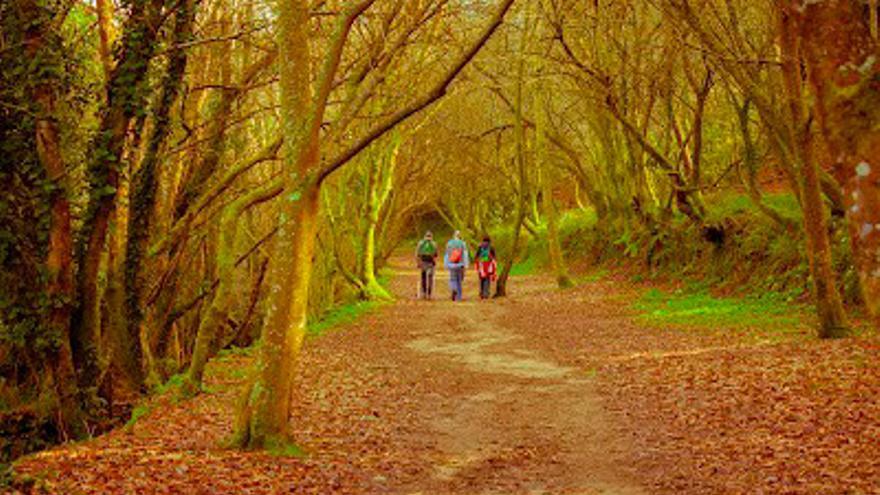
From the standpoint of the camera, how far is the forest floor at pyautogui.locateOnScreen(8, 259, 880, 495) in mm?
7387

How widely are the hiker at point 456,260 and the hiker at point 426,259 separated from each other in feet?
1.89

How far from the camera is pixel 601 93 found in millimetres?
23266

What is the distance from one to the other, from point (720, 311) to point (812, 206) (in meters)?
6.61

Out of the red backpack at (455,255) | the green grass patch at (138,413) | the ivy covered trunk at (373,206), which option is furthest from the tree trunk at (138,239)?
the ivy covered trunk at (373,206)

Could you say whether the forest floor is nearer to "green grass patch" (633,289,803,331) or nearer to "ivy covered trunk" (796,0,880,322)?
"green grass patch" (633,289,803,331)

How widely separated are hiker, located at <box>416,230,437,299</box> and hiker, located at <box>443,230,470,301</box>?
575 millimetres

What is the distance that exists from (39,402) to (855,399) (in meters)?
10.2

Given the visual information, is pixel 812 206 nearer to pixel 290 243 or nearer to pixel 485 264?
pixel 290 243

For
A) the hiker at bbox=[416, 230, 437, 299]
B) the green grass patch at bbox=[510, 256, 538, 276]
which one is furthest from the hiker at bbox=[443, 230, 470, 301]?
the green grass patch at bbox=[510, 256, 538, 276]

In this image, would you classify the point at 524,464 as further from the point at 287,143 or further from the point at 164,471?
the point at 287,143

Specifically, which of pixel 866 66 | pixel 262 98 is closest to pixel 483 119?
pixel 262 98

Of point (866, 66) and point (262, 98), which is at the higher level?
point (262, 98)

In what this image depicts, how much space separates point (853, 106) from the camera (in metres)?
4.74

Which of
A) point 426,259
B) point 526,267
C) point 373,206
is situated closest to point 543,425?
point 426,259
